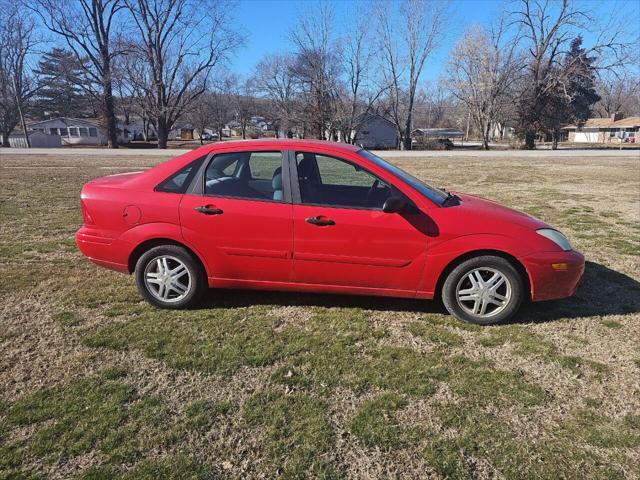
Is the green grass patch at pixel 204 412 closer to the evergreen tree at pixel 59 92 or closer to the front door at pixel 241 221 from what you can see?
the front door at pixel 241 221

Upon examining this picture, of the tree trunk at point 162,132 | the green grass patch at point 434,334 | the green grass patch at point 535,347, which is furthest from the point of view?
the tree trunk at point 162,132

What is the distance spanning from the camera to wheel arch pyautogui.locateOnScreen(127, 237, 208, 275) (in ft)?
13.0

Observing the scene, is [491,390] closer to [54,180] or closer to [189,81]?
[54,180]

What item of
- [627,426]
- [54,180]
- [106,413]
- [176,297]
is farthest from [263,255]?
[54,180]

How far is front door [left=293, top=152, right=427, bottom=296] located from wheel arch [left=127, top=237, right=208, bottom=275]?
94 cm

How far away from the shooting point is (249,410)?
2.69 m

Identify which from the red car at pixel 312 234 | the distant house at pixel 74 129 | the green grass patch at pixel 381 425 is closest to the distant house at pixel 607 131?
the distant house at pixel 74 129

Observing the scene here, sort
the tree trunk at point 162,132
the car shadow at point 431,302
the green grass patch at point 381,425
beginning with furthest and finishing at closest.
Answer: the tree trunk at point 162,132
the car shadow at point 431,302
the green grass patch at point 381,425

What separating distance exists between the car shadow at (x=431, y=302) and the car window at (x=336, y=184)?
1080mm

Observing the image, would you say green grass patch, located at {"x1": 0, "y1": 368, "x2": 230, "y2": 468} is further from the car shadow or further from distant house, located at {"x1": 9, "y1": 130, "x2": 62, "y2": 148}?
distant house, located at {"x1": 9, "y1": 130, "x2": 62, "y2": 148}

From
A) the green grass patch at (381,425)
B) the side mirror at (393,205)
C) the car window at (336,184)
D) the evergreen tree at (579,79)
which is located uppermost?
the evergreen tree at (579,79)

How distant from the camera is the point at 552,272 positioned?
12.0 feet

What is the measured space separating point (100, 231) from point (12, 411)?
1.84 meters

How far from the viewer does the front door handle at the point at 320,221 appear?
12.1ft
